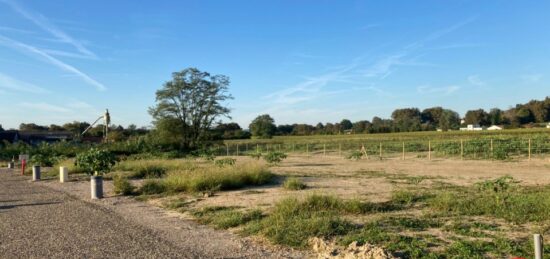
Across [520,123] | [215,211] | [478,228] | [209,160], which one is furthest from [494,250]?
[520,123]

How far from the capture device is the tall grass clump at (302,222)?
302 inches

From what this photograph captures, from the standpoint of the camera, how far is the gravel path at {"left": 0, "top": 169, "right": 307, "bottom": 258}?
23.2 ft

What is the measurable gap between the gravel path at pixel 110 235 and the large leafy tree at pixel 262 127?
10685 cm

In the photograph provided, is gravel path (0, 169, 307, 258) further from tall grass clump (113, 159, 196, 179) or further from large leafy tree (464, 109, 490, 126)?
large leafy tree (464, 109, 490, 126)

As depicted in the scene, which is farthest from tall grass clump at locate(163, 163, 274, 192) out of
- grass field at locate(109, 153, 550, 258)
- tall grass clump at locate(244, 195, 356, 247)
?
tall grass clump at locate(244, 195, 356, 247)

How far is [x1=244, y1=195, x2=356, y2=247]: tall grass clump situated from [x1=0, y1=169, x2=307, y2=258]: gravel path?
16.5 inches

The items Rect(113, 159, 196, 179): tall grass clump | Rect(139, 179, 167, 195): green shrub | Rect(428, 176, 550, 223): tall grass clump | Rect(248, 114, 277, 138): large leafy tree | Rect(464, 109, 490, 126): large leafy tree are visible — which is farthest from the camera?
Rect(464, 109, 490, 126): large leafy tree

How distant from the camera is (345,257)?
6.34 metres

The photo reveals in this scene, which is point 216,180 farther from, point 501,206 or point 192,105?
point 192,105

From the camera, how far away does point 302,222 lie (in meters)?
8.39

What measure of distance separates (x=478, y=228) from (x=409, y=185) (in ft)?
26.0

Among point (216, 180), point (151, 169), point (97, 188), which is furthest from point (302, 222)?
point (151, 169)

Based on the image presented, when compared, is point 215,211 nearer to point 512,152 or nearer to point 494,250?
point 494,250

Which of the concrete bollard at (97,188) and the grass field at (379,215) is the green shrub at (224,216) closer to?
the grass field at (379,215)
